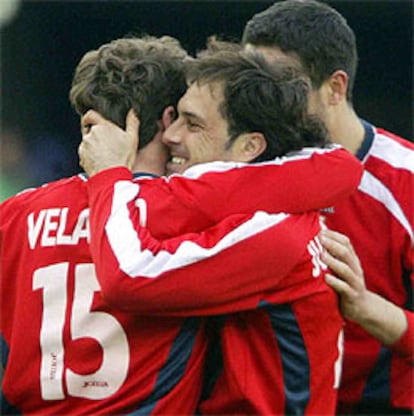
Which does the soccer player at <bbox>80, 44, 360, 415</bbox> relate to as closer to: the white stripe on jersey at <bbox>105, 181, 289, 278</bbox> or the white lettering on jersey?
the white stripe on jersey at <bbox>105, 181, 289, 278</bbox>

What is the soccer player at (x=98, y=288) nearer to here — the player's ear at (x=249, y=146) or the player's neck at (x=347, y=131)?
the player's ear at (x=249, y=146)

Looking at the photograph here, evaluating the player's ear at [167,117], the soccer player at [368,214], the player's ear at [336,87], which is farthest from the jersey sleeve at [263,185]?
the player's ear at [336,87]

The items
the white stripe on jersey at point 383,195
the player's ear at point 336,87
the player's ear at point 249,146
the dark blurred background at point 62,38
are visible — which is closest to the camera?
the player's ear at point 249,146

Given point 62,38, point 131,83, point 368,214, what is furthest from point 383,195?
point 62,38

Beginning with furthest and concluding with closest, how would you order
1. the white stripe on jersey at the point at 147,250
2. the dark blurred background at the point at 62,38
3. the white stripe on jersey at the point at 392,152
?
the dark blurred background at the point at 62,38, the white stripe on jersey at the point at 392,152, the white stripe on jersey at the point at 147,250

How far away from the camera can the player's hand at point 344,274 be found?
117 inches

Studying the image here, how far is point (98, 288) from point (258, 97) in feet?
2.21

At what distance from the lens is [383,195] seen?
3.51 metres

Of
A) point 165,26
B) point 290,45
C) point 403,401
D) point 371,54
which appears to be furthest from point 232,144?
point 371,54

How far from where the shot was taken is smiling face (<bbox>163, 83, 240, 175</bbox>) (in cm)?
A: 294

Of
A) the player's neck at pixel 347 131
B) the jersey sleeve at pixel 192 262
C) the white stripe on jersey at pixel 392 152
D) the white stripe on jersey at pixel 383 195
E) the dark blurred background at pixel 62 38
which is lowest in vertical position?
the dark blurred background at pixel 62 38

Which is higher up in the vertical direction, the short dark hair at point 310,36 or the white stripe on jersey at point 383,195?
the short dark hair at point 310,36

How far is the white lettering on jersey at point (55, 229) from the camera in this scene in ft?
9.51

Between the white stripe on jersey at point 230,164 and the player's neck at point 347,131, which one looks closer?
the white stripe on jersey at point 230,164
